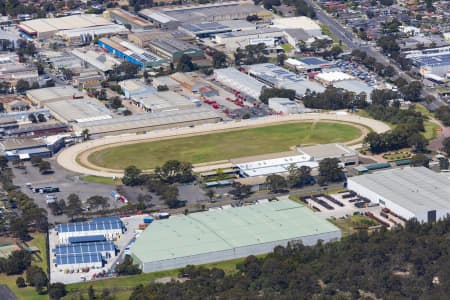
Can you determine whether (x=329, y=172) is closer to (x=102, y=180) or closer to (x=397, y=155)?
(x=397, y=155)

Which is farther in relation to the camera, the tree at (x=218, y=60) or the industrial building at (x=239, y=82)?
the tree at (x=218, y=60)

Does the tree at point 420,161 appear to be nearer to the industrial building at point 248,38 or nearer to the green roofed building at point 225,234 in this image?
the green roofed building at point 225,234

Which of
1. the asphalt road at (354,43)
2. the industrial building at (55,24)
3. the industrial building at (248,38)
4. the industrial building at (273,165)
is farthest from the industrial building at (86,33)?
the industrial building at (273,165)

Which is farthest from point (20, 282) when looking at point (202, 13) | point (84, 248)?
point (202, 13)

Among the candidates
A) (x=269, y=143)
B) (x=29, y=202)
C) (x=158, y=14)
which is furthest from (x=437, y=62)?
(x=29, y=202)

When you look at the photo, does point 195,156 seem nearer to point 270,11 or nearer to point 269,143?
point 269,143
